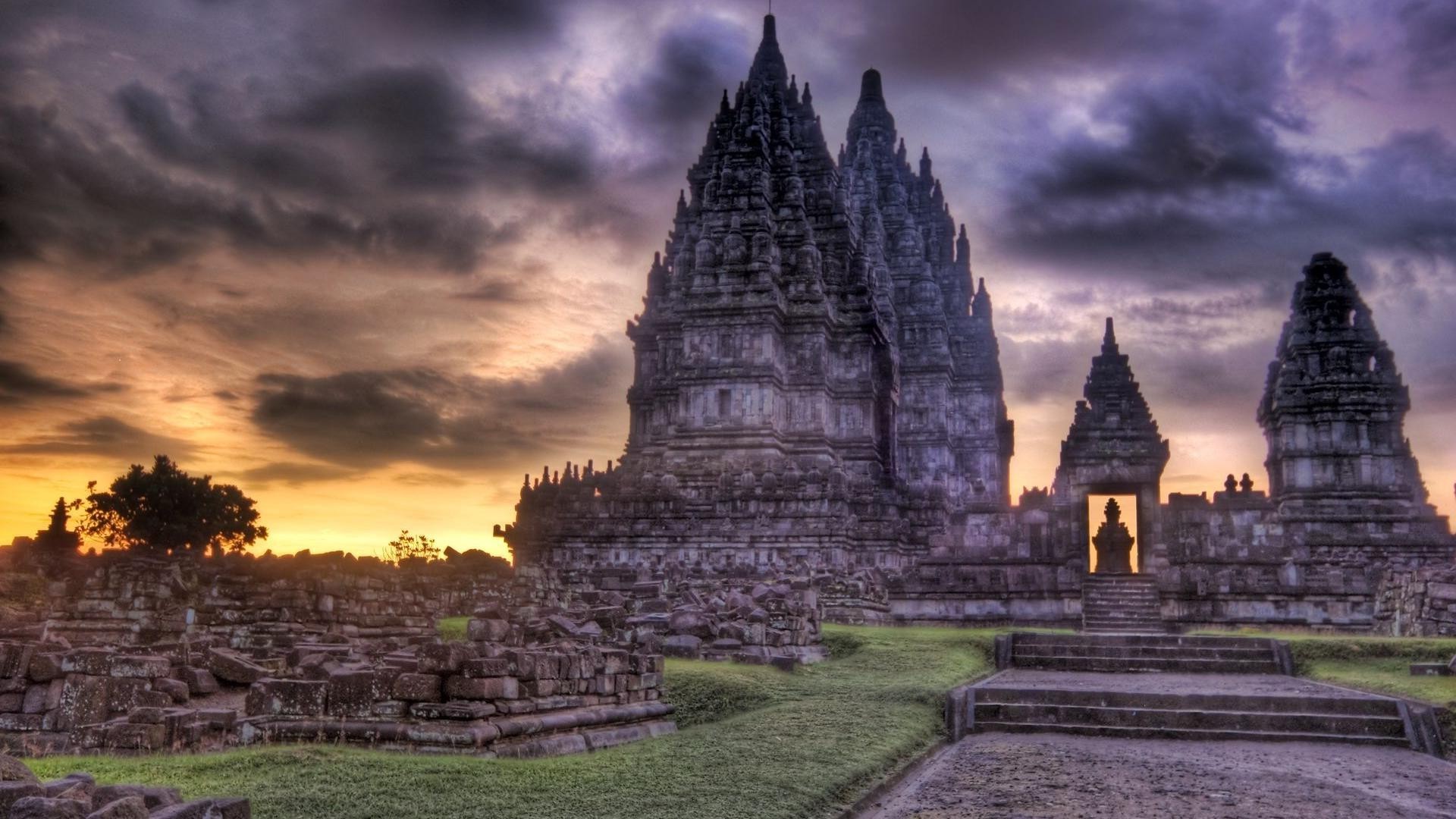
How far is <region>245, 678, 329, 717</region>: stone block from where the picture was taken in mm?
10305

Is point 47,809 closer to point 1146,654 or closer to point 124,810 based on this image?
point 124,810

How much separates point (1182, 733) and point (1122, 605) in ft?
35.8

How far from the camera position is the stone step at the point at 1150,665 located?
17.5m

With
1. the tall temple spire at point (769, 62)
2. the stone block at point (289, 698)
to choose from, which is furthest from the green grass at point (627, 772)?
the tall temple spire at point (769, 62)

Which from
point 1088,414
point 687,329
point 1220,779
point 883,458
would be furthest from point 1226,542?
point 1220,779

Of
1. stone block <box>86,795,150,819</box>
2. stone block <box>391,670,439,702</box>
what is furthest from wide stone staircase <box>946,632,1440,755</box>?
stone block <box>86,795,150,819</box>

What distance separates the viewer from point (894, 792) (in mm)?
9875

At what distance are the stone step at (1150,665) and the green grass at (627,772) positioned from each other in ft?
16.6

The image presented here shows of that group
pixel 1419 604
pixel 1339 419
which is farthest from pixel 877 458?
pixel 1419 604

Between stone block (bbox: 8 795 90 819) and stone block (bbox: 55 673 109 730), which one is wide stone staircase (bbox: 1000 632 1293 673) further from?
stone block (bbox: 8 795 90 819)

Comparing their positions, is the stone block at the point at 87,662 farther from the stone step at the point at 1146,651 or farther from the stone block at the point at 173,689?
the stone step at the point at 1146,651

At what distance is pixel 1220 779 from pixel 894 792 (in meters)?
2.86

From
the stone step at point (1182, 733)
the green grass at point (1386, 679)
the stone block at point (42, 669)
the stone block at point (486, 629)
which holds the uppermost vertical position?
the stone block at point (486, 629)

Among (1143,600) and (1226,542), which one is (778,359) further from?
(1143,600)
